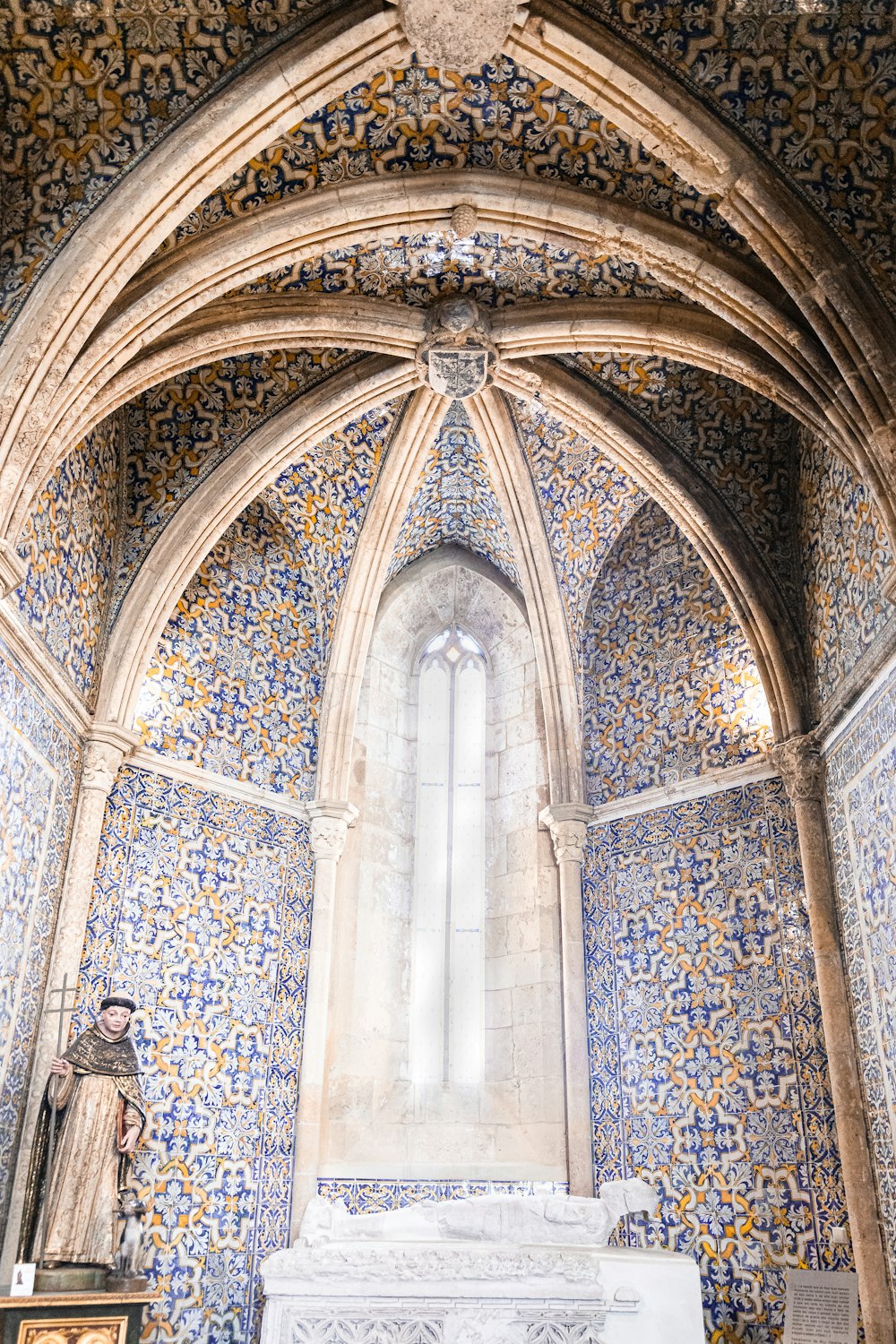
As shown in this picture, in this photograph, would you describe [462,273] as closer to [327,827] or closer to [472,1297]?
[327,827]

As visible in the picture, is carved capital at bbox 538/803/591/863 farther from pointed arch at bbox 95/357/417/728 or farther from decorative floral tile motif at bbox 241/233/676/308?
decorative floral tile motif at bbox 241/233/676/308

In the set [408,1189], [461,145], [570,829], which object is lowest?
[408,1189]

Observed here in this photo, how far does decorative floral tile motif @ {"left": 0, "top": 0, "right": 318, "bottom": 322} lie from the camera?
20.9 ft

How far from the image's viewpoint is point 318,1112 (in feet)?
29.3

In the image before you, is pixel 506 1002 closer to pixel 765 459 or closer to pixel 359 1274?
pixel 359 1274

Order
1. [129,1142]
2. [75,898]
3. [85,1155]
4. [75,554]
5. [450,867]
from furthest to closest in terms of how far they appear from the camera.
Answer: [450,867]
[75,554]
[75,898]
[129,1142]
[85,1155]

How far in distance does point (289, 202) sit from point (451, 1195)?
7199mm

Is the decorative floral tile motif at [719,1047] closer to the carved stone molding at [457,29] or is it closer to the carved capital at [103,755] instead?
the carved capital at [103,755]

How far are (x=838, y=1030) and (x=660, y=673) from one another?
3.42 metres

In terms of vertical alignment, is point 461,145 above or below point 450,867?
above

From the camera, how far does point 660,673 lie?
1000 centimetres

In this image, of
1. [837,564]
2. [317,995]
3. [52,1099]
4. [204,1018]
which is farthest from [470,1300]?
[837,564]

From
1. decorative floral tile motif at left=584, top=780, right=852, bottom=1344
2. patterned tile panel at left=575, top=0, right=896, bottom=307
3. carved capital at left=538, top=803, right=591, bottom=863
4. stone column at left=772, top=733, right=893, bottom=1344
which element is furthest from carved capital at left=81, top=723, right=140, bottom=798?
patterned tile panel at left=575, top=0, right=896, bottom=307

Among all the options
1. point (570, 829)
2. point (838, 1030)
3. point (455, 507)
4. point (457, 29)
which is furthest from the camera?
point (455, 507)
